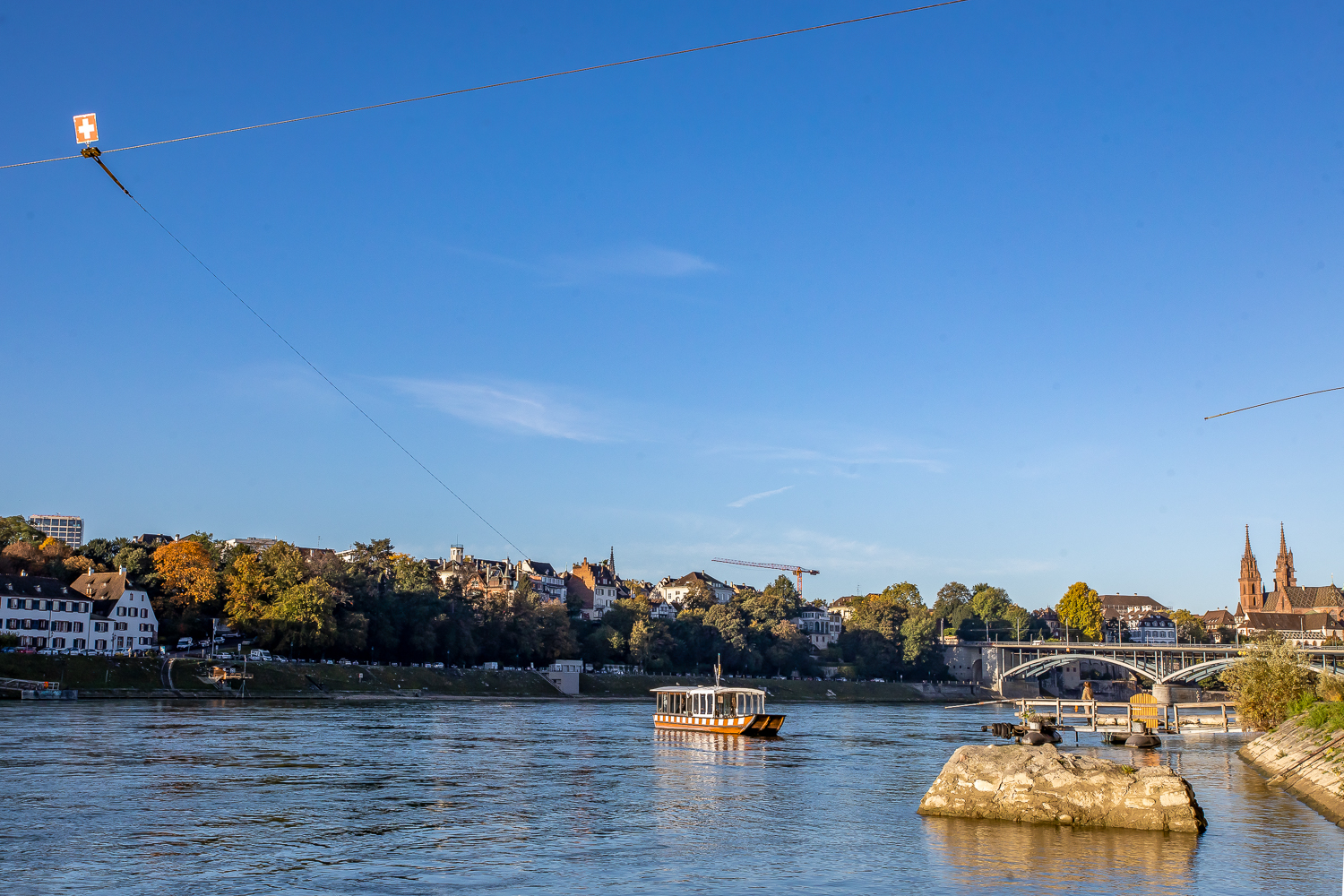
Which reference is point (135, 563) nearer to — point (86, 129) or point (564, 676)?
point (564, 676)

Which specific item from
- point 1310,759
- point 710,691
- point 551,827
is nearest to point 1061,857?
point 551,827

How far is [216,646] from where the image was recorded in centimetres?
13762

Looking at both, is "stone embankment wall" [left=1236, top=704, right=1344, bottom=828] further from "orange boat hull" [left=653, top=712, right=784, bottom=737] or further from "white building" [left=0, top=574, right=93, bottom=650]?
"white building" [left=0, top=574, right=93, bottom=650]

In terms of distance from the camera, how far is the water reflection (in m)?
25.3

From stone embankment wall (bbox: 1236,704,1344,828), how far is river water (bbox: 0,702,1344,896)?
48.0 inches

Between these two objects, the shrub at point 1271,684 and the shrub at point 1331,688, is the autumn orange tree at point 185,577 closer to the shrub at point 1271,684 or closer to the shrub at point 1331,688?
the shrub at point 1271,684

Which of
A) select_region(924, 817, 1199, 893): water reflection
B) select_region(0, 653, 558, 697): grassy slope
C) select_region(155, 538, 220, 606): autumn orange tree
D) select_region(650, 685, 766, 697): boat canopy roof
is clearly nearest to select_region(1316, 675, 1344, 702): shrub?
select_region(650, 685, 766, 697): boat canopy roof

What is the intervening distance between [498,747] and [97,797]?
31.6 m

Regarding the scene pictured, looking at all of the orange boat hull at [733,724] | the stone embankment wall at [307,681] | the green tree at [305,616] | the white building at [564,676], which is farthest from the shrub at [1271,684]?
the green tree at [305,616]

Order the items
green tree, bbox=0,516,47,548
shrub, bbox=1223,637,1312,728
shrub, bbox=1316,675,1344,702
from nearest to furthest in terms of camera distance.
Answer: shrub, bbox=1316,675,1344,702
shrub, bbox=1223,637,1312,728
green tree, bbox=0,516,47,548

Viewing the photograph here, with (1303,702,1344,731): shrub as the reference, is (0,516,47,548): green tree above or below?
above

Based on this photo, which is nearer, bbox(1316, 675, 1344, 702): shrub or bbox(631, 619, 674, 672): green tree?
bbox(1316, 675, 1344, 702): shrub

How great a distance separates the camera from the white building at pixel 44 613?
125 m

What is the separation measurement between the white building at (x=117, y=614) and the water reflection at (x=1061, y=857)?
125 meters
